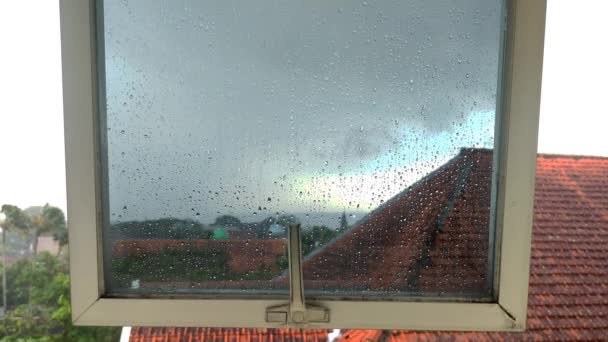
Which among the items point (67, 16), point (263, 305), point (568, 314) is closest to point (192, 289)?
point (263, 305)

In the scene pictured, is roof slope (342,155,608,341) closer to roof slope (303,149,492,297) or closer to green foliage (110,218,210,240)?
roof slope (303,149,492,297)

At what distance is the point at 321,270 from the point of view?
75 centimetres

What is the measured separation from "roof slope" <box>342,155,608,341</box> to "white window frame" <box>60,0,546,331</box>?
210mm

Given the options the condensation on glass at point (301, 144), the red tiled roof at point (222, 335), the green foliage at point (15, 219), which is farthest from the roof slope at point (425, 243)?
the green foliage at point (15, 219)

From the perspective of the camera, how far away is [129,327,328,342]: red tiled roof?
0.80 metres

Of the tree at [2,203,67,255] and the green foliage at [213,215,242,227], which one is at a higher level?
the green foliage at [213,215,242,227]

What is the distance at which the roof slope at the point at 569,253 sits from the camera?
92 centimetres

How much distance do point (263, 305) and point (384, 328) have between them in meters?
0.22

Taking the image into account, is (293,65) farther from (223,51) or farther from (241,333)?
(241,333)

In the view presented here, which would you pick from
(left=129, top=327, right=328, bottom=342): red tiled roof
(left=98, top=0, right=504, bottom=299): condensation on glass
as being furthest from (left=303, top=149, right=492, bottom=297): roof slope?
(left=129, top=327, right=328, bottom=342): red tiled roof

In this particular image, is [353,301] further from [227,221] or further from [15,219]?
[15,219]

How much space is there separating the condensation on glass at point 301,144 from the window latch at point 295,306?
0.08ft

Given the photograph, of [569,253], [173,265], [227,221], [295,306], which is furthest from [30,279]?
[569,253]

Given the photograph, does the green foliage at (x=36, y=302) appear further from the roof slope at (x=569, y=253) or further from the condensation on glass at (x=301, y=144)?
the roof slope at (x=569, y=253)
